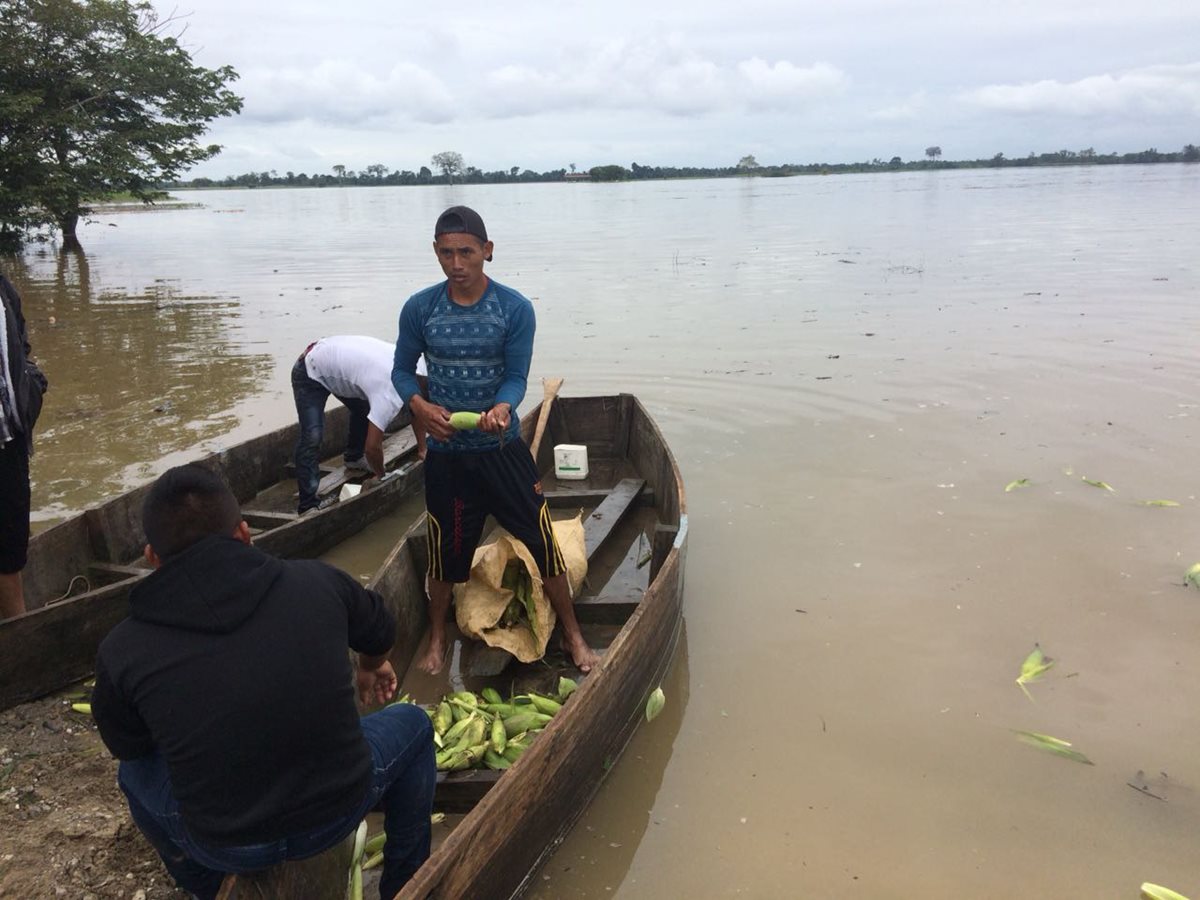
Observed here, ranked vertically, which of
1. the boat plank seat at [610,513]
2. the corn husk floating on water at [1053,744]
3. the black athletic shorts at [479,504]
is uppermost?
the black athletic shorts at [479,504]

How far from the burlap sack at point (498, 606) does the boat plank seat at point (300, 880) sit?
1912mm

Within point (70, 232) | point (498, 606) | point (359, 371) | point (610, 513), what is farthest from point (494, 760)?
point (70, 232)

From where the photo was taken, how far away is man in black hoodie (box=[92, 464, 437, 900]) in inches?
73.0

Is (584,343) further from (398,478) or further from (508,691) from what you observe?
(508,691)

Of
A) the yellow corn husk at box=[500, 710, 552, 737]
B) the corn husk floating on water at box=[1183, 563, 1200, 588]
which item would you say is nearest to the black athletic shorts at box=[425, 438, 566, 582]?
the yellow corn husk at box=[500, 710, 552, 737]

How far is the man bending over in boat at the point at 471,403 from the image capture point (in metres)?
3.74

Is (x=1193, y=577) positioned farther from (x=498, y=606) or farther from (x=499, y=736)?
(x=499, y=736)

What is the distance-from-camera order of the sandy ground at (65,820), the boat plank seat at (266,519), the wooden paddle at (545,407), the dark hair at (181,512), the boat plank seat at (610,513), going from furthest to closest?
the boat plank seat at (266,519), the boat plank seat at (610,513), the wooden paddle at (545,407), the sandy ground at (65,820), the dark hair at (181,512)

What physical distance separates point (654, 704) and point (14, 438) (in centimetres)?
336

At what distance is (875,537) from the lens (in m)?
6.11

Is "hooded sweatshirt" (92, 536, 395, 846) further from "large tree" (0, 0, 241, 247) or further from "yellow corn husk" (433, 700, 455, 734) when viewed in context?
"large tree" (0, 0, 241, 247)

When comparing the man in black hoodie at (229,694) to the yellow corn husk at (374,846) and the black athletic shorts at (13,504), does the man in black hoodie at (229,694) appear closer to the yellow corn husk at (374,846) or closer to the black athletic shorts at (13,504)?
the yellow corn husk at (374,846)

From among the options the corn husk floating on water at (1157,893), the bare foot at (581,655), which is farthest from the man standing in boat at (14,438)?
the corn husk floating on water at (1157,893)

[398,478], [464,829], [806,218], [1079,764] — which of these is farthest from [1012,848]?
[806,218]
